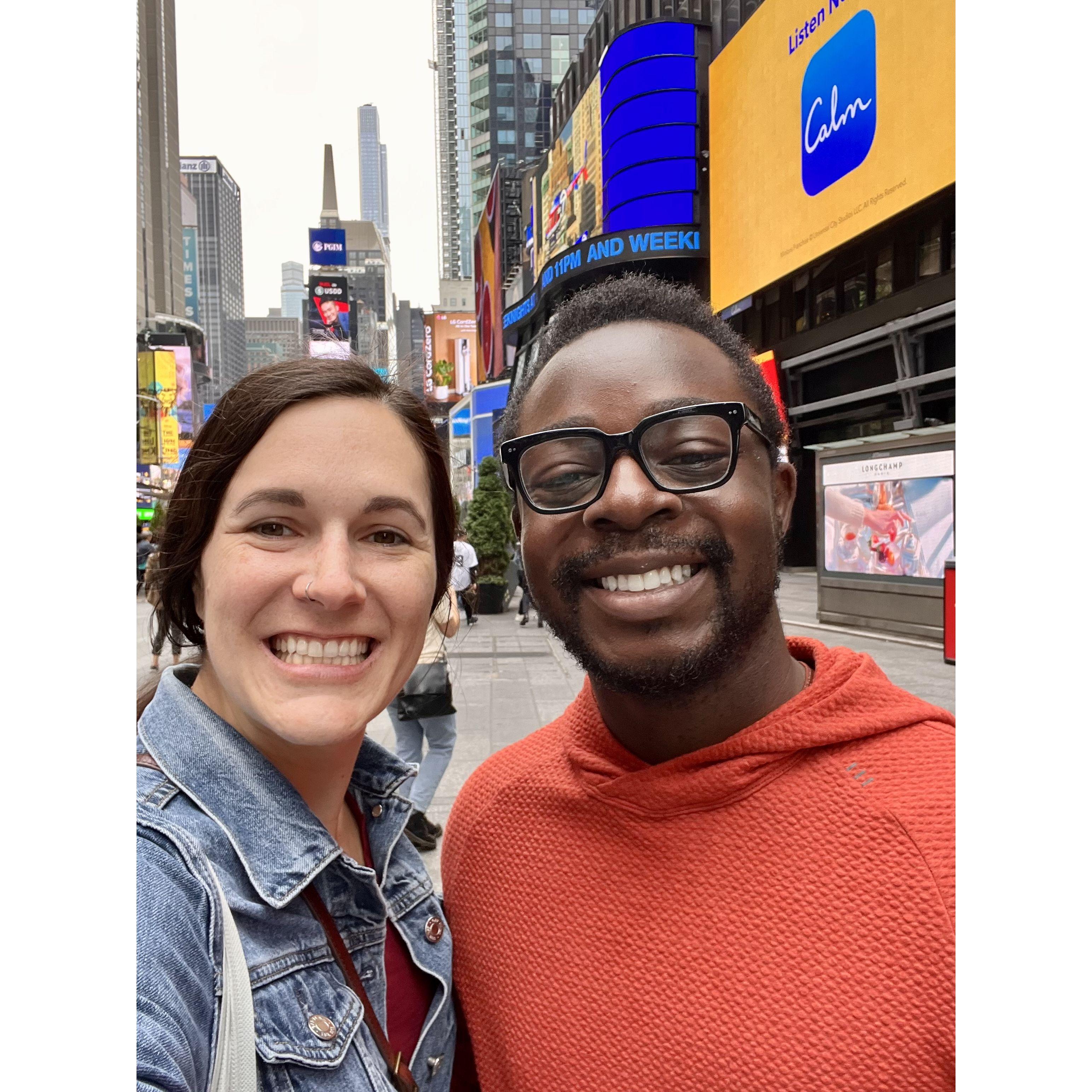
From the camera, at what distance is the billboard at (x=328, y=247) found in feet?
230

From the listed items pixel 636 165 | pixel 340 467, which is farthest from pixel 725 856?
pixel 636 165

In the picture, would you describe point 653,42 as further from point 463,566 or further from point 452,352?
point 452,352

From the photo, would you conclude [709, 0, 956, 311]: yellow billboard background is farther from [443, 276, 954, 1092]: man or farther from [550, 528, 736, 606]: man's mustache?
[550, 528, 736, 606]: man's mustache

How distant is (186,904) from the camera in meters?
1.09

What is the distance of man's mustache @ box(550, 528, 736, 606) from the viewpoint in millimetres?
1420

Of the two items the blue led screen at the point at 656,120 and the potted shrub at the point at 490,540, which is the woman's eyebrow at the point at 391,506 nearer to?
the potted shrub at the point at 490,540

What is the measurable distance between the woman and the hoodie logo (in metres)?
0.84

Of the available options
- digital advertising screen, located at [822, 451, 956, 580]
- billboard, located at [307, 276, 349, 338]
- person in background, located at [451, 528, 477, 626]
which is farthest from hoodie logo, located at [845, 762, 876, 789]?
billboard, located at [307, 276, 349, 338]

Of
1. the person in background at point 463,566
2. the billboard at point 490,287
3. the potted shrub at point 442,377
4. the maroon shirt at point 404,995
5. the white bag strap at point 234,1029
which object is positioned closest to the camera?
the white bag strap at point 234,1029

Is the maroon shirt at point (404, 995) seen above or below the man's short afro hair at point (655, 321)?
below

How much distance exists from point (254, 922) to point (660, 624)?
0.85 m

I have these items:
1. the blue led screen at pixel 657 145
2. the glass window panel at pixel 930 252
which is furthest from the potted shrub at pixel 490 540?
the blue led screen at pixel 657 145

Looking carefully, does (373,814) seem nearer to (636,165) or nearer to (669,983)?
(669,983)
